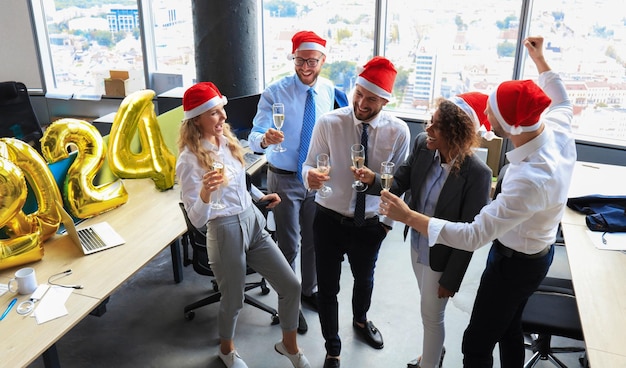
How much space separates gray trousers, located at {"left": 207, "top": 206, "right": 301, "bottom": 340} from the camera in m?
2.64

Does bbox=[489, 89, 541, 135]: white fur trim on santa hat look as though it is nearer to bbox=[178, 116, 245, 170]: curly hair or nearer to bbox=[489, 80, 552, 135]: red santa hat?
bbox=[489, 80, 552, 135]: red santa hat

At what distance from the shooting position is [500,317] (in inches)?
92.2

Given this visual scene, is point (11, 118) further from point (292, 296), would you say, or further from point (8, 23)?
point (292, 296)

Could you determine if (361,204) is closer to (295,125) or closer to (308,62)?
(295,125)

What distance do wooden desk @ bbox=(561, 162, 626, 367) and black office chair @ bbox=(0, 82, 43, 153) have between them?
15.6ft

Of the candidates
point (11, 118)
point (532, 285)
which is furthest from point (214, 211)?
point (11, 118)

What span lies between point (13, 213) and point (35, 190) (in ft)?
0.83

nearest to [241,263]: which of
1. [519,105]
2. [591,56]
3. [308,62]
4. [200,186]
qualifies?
[200,186]

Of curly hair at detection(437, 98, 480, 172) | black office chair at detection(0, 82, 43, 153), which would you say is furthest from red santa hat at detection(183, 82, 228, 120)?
black office chair at detection(0, 82, 43, 153)

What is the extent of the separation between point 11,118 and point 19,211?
8.52 feet

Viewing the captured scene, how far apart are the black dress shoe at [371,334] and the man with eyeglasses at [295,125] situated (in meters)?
0.37

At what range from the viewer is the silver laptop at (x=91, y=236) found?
112 inches

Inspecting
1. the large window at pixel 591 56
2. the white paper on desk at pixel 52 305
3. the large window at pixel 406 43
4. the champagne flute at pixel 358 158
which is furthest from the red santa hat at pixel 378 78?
the large window at pixel 591 56

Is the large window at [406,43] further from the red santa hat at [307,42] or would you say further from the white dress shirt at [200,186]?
the white dress shirt at [200,186]
